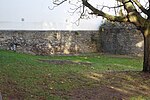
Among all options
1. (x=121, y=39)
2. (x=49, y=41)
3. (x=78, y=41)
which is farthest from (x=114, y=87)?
(x=121, y=39)

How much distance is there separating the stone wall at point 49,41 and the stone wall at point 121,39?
65cm

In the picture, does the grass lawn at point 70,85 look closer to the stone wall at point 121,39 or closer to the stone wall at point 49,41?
the stone wall at point 49,41

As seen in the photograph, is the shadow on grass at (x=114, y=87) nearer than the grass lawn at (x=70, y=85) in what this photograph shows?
No

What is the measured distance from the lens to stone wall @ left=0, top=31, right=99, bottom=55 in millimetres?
19844

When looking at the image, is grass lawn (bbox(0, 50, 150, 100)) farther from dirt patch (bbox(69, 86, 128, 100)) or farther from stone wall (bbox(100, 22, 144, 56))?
stone wall (bbox(100, 22, 144, 56))

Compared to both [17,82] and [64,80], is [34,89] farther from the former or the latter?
[64,80]

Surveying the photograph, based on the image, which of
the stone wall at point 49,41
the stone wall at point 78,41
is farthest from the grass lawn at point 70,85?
the stone wall at point 78,41

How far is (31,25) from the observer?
68.8 feet

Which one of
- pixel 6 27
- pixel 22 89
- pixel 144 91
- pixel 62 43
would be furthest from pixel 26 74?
pixel 62 43

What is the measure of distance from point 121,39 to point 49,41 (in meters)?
4.65

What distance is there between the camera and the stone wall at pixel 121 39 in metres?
22.1

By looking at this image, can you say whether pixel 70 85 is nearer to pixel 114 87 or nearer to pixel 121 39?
pixel 114 87

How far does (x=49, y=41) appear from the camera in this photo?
21.1 m

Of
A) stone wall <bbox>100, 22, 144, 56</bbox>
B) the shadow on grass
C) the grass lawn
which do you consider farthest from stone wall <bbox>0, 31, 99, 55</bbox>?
the shadow on grass
